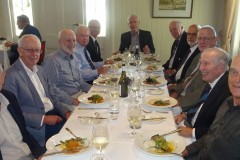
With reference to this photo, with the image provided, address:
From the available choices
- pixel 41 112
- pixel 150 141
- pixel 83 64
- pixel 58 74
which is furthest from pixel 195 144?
pixel 83 64

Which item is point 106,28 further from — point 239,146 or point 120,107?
point 239,146

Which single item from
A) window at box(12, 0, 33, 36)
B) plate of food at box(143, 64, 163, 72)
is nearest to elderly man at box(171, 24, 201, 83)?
plate of food at box(143, 64, 163, 72)

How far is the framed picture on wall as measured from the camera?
5137 millimetres

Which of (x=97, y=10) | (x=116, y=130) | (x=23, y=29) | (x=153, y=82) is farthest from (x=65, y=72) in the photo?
(x=97, y=10)

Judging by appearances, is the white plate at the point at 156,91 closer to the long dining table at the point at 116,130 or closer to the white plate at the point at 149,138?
the long dining table at the point at 116,130

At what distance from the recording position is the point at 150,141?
1.46 m

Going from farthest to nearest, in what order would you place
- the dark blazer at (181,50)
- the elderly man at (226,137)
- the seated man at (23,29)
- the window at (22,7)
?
the window at (22,7)
the seated man at (23,29)
the dark blazer at (181,50)
the elderly man at (226,137)

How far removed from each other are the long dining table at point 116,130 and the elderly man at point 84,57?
125cm

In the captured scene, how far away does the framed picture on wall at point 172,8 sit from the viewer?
16.9ft

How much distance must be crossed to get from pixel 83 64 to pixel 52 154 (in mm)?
2323

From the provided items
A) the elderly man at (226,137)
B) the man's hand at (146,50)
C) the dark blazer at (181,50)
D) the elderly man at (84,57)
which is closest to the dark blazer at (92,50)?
the elderly man at (84,57)

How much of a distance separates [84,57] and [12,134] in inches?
79.2

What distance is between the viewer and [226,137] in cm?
129

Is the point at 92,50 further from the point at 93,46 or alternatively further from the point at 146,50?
the point at 146,50
